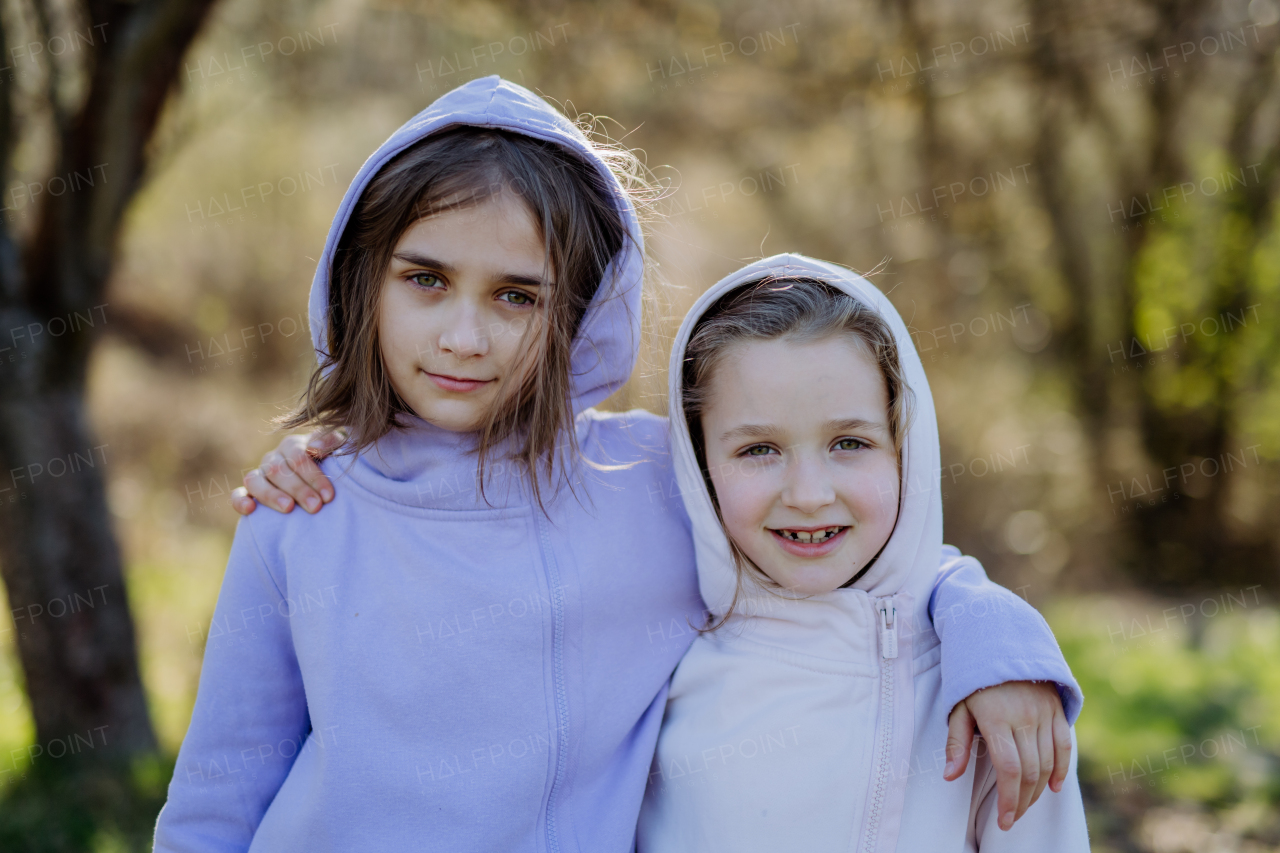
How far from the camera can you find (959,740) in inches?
57.9

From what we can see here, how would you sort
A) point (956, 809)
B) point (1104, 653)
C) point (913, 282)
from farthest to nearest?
point (913, 282)
point (1104, 653)
point (956, 809)

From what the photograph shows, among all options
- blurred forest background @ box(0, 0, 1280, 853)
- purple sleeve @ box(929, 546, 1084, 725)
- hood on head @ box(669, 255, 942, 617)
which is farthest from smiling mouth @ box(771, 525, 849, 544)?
blurred forest background @ box(0, 0, 1280, 853)

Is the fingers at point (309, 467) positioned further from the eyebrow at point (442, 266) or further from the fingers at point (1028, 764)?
the fingers at point (1028, 764)

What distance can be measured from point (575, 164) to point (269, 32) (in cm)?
316

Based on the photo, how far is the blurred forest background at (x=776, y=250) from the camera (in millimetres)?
3311

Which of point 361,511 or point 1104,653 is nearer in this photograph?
point 361,511

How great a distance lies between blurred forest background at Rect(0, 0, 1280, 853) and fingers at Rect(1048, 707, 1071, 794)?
103 cm

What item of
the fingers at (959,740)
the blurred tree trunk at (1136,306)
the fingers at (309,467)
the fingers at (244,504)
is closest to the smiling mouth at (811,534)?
the fingers at (959,740)

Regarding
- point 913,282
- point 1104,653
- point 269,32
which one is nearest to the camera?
point 269,32

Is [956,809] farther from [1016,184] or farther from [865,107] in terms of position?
[1016,184]

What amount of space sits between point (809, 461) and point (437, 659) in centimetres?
72

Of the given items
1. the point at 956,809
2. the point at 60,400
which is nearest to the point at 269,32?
the point at 60,400

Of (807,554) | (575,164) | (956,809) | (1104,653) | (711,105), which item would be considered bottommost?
(1104,653)

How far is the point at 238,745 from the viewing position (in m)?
1.63
